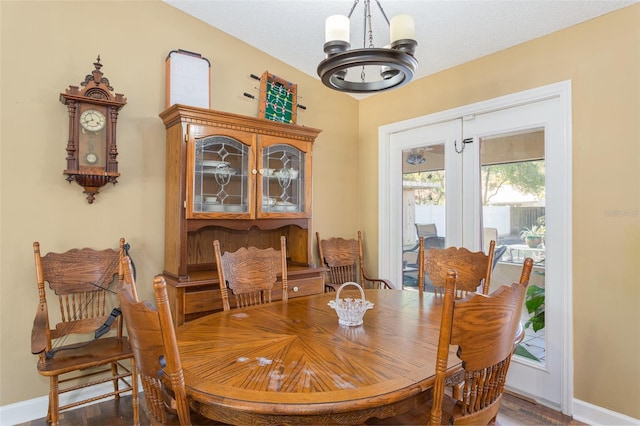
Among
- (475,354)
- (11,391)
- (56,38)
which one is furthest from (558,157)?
(11,391)

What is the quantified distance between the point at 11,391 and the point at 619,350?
144 inches

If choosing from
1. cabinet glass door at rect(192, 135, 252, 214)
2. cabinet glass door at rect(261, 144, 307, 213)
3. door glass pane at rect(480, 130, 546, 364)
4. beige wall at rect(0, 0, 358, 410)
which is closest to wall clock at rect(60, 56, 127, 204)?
beige wall at rect(0, 0, 358, 410)

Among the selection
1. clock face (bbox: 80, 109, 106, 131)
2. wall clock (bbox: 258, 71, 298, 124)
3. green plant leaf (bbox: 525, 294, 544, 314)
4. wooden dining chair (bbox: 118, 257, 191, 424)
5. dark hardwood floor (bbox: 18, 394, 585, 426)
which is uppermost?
wall clock (bbox: 258, 71, 298, 124)

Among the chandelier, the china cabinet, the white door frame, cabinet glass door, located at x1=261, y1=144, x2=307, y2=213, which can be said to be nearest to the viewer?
the chandelier

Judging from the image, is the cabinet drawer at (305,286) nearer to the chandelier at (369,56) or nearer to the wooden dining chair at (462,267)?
the wooden dining chair at (462,267)

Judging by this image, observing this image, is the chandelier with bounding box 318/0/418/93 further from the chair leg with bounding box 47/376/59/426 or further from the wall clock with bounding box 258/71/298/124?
the chair leg with bounding box 47/376/59/426

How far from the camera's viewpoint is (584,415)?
224 centimetres

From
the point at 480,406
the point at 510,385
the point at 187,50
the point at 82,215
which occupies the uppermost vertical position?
the point at 187,50

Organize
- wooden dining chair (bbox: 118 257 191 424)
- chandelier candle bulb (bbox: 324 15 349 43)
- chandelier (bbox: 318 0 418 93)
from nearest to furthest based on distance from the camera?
wooden dining chair (bbox: 118 257 191 424) → chandelier (bbox: 318 0 418 93) → chandelier candle bulb (bbox: 324 15 349 43)

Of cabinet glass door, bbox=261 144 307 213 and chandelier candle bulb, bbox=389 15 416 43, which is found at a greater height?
chandelier candle bulb, bbox=389 15 416 43

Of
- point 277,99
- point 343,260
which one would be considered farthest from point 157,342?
point 343,260

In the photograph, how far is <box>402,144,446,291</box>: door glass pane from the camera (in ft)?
10.5

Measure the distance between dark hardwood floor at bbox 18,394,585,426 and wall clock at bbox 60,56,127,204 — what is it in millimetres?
1368

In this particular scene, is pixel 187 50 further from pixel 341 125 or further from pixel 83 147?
pixel 341 125
